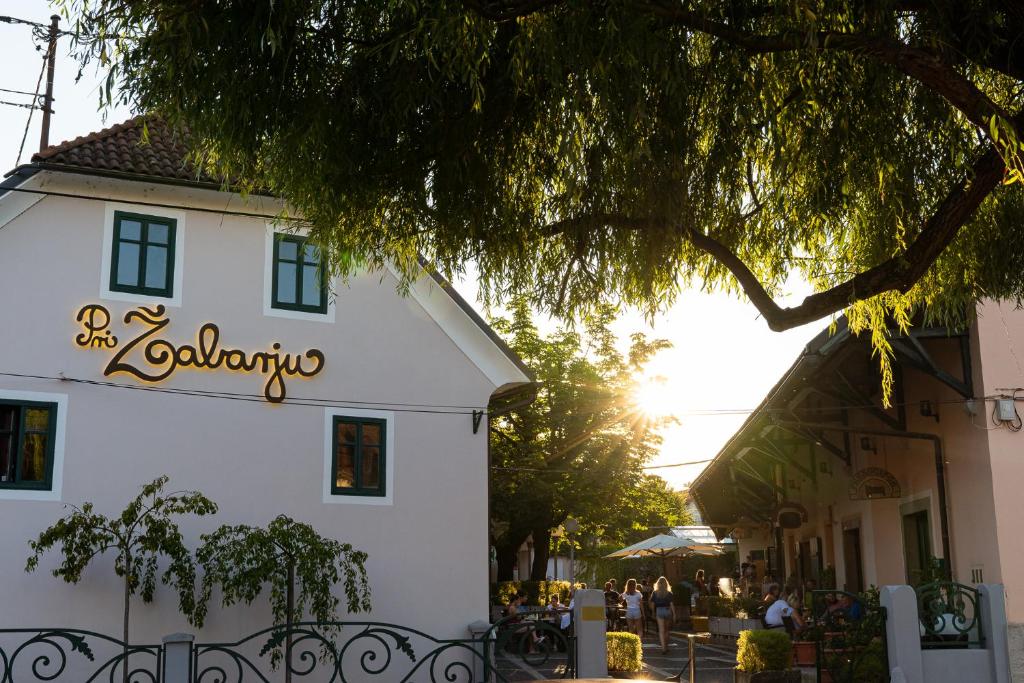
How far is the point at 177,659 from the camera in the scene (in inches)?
409

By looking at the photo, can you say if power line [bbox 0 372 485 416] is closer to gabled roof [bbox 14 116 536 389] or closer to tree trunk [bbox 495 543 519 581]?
gabled roof [bbox 14 116 536 389]

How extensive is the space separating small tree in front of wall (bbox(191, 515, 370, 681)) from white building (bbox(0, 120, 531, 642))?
2.58 feet

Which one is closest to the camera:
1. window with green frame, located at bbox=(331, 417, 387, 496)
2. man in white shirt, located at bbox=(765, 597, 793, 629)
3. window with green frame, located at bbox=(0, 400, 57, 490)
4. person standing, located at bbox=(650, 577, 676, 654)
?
window with green frame, located at bbox=(0, 400, 57, 490)

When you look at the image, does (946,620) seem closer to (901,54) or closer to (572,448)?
(901,54)

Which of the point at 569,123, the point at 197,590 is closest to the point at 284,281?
the point at 197,590

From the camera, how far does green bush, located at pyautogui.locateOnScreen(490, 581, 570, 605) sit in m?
30.8

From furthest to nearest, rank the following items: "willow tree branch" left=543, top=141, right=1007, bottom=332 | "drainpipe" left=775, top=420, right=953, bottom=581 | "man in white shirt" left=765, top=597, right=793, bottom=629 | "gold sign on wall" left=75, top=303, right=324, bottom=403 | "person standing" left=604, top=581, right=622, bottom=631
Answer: "person standing" left=604, top=581, right=622, bottom=631 < "man in white shirt" left=765, top=597, right=793, bottom=629 < "gold sign on wall" left=75, top=303, right=324, bottom=403 < "drainpipe" left=775, top=420, right=953, bottom=581 < "willow tree branch" left=543, top=141, right=1007, bottom=332

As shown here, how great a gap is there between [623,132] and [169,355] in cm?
1027

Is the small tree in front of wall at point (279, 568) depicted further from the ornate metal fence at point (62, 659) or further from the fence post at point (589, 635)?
the fence post at point (589, 635)

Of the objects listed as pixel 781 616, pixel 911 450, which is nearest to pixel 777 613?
pixel 781 616

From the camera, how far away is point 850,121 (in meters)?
8.48

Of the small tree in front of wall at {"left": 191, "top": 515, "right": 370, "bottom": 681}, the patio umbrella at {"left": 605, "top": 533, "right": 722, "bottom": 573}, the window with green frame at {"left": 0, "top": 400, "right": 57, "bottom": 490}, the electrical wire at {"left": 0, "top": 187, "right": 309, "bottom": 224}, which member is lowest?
the small tree in front of wall at {"left": 191, "top": 515, "right": 370, "bottom": 681}

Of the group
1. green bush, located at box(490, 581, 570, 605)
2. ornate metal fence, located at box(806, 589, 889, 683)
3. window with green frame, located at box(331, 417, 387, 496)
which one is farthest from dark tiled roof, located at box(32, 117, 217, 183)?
green bush, located at box(490, 581, 570, 605)

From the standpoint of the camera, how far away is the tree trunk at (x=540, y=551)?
3316 cm
